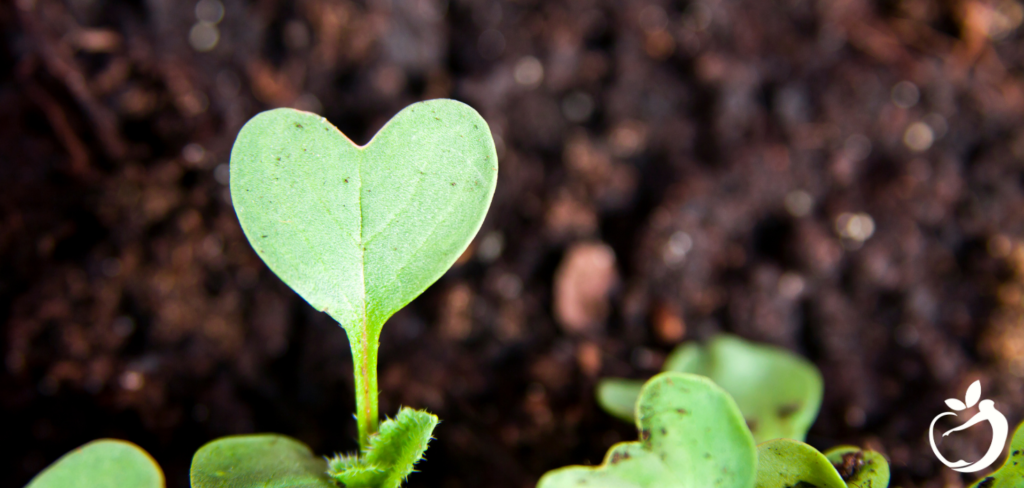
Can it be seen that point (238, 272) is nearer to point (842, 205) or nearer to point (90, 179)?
point (90, 179)

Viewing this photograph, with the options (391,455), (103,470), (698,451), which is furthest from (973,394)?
(103,470)

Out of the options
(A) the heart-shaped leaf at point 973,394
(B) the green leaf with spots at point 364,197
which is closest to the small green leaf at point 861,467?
(B) the green leaf with spots at point 364,197

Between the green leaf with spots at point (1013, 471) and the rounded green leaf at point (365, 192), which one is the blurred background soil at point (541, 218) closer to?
the green leaf with spots at point (1013, 471)

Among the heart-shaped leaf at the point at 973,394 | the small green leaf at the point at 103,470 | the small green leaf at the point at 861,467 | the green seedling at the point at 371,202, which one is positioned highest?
the green seedling at the point at 371,202

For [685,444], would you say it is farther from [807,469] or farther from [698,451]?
[807,469]

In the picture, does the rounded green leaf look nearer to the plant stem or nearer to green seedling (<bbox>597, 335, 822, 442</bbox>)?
the plant stem
